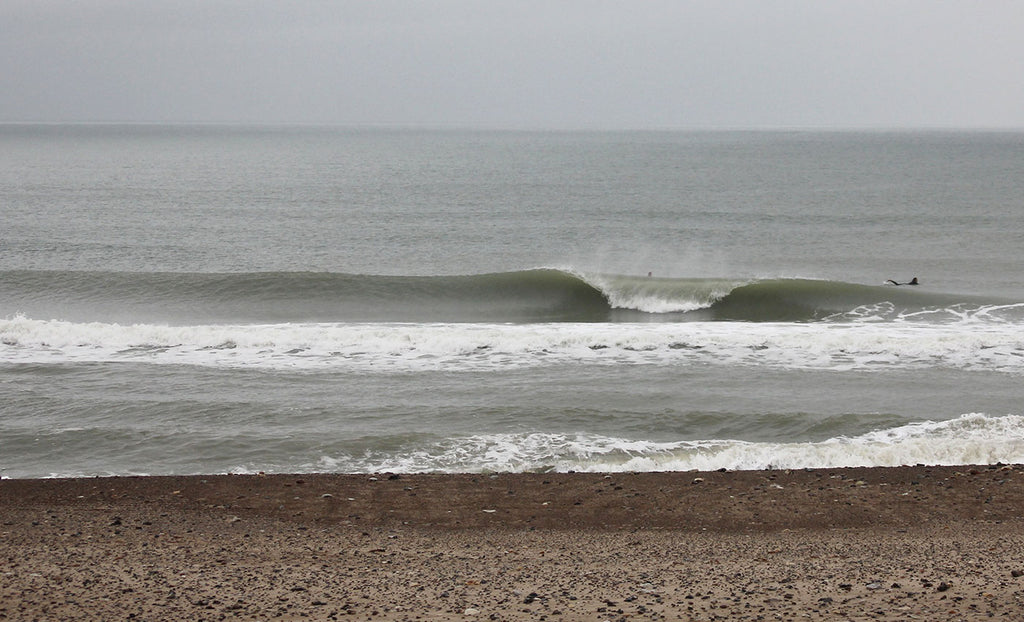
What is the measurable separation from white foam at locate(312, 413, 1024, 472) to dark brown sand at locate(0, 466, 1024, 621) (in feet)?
2.98

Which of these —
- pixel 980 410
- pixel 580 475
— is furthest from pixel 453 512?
pixel 980 410

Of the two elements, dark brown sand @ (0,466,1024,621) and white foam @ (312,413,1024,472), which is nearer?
dark brown sand @ (0,466,1024,621)

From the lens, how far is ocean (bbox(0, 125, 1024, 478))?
47.8 feet

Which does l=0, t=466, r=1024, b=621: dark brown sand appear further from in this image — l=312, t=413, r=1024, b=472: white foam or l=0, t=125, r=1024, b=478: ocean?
l=0, t=125, r=1024, b=478: ocean

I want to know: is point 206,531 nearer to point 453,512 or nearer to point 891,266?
point 453,512

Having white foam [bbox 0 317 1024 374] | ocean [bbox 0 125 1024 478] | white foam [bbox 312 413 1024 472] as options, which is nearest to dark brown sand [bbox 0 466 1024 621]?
white foam [bbox 312 413 1024 472]

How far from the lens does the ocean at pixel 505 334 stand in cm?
1457

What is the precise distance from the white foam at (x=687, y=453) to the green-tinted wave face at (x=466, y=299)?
1205cm

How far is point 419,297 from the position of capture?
30.4 m

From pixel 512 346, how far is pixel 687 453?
8.22 metres

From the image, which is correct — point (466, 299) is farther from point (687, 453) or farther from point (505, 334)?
point (687, 453)

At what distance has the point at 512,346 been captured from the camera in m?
21.7

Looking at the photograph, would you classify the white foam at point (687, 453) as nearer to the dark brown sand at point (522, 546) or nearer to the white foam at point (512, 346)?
the dark brown sand at point (522, 546)

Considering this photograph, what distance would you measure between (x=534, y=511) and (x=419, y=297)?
19893 millimetres
